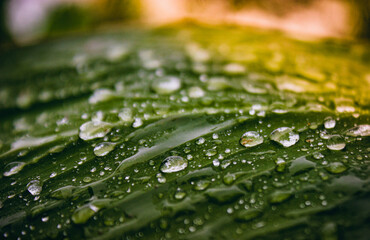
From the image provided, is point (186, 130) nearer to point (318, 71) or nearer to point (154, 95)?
point (154, 95)

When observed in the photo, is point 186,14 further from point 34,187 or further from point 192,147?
point 34,187

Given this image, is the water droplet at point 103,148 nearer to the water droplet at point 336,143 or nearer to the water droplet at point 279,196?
the water droplet at point 279,196

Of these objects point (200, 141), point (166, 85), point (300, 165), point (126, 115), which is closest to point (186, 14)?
point (166, 85)

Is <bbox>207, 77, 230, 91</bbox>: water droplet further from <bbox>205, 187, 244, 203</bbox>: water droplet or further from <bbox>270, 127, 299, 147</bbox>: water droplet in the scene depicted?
<bbox>205, 187, 244, 203</bbox>: water droplet

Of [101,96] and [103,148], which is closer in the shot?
[103,148]

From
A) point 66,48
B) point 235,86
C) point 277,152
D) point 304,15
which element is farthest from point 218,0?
point 277,152

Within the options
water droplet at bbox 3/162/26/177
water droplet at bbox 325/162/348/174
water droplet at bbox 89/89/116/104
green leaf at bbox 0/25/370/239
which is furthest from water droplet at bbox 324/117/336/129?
water droplet at bbox 3/162/26/177

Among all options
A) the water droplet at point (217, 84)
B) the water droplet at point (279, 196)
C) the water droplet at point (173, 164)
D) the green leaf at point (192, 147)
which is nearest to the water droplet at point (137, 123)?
the green leaf at point (192, 147)
